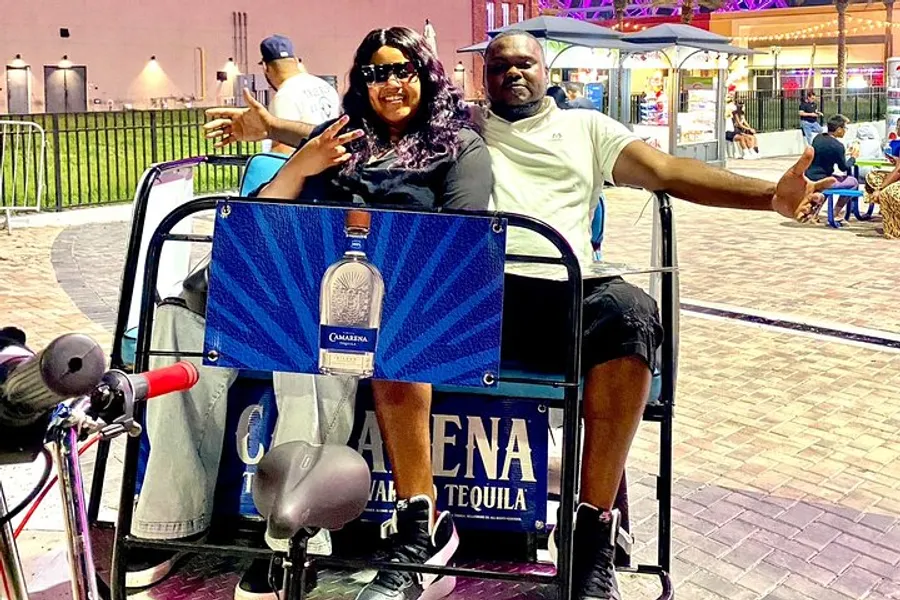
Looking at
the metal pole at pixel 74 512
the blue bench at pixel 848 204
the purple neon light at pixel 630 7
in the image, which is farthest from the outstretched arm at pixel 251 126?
the purple neon light at pixel 630 7

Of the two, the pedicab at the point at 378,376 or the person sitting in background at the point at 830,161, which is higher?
the person sitting in background at the point at 830,161

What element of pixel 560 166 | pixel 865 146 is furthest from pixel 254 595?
pixel 865 146

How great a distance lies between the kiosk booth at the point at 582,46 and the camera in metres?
18.1

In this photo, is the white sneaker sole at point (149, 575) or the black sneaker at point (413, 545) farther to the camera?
the white sneaker sole at point (149, 575)

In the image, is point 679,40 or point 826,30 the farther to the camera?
point 826,30

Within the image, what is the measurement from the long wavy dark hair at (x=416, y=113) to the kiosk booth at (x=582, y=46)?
568 inches

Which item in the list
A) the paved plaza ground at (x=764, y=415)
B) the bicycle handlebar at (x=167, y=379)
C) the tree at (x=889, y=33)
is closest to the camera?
the bicycle handlebar at (x=167, y=379)

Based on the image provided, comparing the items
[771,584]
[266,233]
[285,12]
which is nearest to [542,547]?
[771,584]

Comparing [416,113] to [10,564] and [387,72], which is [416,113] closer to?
[387,72]

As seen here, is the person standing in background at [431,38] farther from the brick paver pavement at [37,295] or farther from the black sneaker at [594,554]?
the brick paver pavement at [37,295]

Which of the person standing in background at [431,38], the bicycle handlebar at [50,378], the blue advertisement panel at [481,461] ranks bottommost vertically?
the blue advertisement panel at [481,461]

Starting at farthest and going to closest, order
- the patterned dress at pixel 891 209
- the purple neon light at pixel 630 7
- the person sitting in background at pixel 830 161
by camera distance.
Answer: the purple neon light at pixel 630 7 → the person sitting in background at pixel 830 161 → the patterned dress at pixel 891 209

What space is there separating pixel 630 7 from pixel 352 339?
6238 cm

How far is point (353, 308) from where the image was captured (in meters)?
2.46
